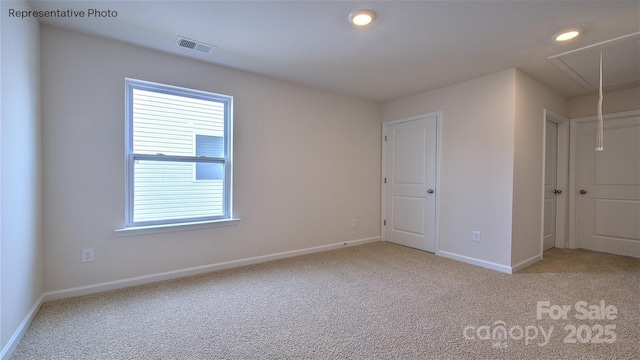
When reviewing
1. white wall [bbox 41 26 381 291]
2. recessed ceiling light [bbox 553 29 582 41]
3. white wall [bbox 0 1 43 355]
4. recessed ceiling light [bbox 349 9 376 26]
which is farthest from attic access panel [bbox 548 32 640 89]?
white wall [bbox 0 1 43 355]

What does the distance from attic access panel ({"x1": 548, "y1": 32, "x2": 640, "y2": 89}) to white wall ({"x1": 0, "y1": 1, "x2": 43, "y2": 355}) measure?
14.3 ft

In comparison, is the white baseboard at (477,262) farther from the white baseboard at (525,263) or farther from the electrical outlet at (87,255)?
the electrical outlet at (87,255)

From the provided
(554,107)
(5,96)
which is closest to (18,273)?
(5,96)

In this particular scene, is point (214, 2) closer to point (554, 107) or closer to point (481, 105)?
point (481, 105)

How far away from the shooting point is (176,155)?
2.86 metres

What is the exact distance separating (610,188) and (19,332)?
6440 millimetres

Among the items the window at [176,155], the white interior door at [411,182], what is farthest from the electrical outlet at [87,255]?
the white interior door at [411,182]

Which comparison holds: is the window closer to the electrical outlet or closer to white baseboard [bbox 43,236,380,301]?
the electrical outlet

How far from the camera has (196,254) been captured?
2.95 meters

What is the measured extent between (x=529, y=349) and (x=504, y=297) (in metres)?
0.79

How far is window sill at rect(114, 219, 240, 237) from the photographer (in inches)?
101

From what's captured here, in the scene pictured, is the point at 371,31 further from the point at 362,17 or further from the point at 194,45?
the point at 194,45

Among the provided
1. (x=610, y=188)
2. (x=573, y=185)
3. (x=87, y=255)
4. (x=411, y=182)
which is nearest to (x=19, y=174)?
(x=87, y=255)

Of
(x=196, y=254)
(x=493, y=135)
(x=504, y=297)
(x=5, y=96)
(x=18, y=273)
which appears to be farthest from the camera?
(x=493, y=135)
